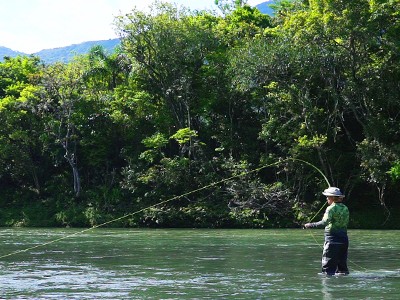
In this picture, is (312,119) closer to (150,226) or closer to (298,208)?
(298,208)

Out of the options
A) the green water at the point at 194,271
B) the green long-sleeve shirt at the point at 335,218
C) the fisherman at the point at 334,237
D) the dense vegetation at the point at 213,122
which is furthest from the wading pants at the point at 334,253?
the dense vegetation at the point at 213,122

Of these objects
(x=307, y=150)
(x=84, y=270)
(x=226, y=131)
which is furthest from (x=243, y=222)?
(x=84, y=270)

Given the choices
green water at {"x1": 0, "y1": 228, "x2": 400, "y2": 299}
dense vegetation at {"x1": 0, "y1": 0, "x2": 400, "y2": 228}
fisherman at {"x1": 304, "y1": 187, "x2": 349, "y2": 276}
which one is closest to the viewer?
green water at {"x1": 0, "y1": 228, "x2": 400, "y2": 299}

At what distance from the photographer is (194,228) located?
1674 inches

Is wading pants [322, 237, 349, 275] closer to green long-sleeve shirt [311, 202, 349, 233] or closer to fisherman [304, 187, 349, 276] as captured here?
fisherman [304, 187, 349, 276]

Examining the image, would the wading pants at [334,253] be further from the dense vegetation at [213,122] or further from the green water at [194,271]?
the dense vegetation at [213,122]

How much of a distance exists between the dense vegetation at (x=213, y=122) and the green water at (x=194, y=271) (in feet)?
45.7

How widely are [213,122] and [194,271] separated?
32778mm

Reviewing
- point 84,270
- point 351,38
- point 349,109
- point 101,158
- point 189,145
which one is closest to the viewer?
point 84,270

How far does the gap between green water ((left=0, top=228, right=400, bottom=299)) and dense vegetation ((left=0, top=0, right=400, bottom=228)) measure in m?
13.9

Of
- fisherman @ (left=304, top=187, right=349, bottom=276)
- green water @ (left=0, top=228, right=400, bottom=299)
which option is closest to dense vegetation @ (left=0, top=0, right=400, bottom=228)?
green water @ (left=0, top=228, right=400, bottom=299)

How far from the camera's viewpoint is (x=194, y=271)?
1822 cm

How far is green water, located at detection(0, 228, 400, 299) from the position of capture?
14.3 m

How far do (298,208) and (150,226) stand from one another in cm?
843
